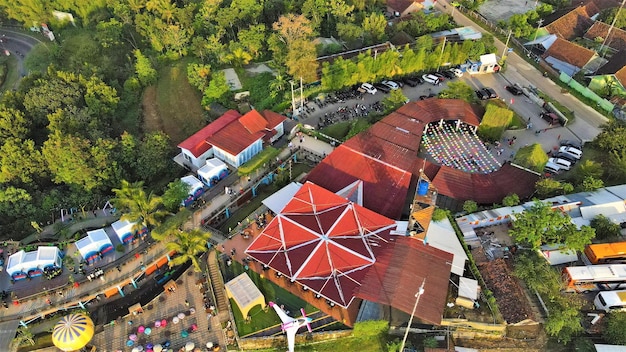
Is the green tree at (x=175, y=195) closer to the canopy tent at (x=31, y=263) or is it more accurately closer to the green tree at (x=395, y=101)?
the canopy tent at (x=31, y=263)

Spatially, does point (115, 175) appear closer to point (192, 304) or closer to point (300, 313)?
point (192, 304)

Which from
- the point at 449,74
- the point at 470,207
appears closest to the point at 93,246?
the point at 470,207

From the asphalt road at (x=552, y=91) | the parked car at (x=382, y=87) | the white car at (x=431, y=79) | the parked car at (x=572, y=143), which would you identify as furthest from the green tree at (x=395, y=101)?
the parked car at (x=572, y=143)

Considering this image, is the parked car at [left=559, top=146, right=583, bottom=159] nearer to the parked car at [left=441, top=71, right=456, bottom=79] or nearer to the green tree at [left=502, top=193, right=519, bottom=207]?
the green tree at [left=502, top=193, right=519, bottom=207]

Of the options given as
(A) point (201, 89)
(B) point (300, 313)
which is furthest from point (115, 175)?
(B) point (300, 313)

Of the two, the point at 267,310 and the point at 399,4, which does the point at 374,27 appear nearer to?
the point at 399,4

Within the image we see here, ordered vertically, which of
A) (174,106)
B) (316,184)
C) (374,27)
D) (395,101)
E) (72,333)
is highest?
(374,27)
